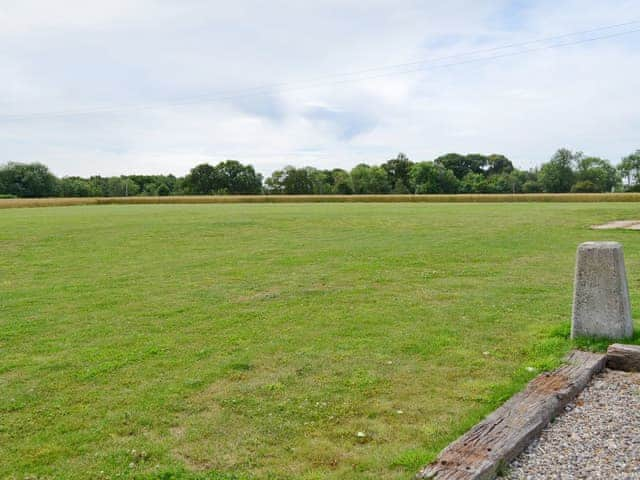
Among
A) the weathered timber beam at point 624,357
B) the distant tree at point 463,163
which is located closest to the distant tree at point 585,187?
the distant tree at point 463,163

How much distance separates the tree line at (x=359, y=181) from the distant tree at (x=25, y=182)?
0.78ft

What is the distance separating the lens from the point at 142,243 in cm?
1911

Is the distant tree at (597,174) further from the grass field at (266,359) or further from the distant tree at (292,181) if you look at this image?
the grass field at (266,359)

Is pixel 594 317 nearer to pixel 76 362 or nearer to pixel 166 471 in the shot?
pixel 166 471

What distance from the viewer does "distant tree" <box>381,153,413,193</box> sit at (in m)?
151

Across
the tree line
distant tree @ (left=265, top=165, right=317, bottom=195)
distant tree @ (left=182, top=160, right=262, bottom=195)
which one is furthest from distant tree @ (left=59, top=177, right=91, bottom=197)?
distant tree @ (left=265, top=165, right=317, bottom=195)

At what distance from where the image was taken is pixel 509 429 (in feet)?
12.7

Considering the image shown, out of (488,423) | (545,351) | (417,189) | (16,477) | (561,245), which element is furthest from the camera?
(417,189)

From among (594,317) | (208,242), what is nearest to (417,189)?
(208,242)

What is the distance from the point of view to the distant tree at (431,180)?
13825 centimetres

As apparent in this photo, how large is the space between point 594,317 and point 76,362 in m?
5.86

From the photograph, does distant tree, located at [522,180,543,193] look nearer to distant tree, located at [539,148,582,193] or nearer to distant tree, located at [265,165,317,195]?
distant tree, located at [539,148,582,193]

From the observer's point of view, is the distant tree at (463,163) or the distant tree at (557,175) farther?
the distant tree at (463,163)

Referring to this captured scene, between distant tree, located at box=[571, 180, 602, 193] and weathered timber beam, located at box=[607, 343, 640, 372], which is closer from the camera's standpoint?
weathered timber beam, located at box=[607, 343, 640, 372]
